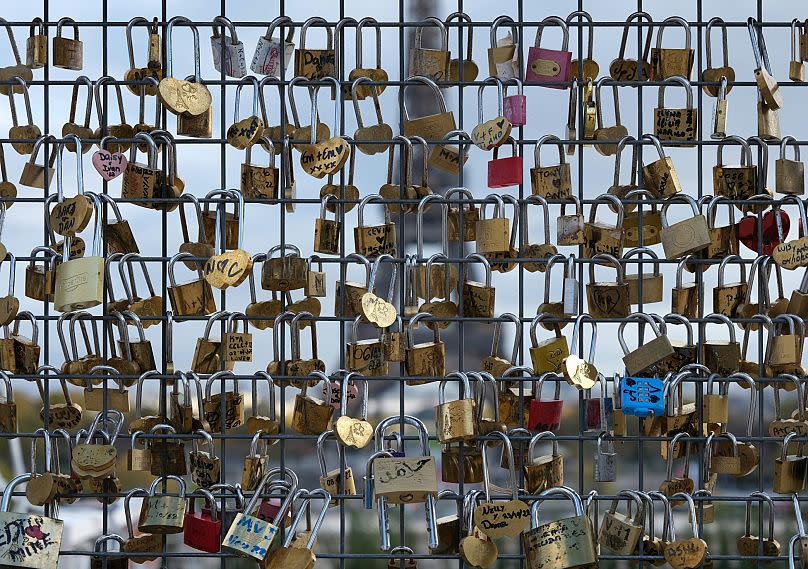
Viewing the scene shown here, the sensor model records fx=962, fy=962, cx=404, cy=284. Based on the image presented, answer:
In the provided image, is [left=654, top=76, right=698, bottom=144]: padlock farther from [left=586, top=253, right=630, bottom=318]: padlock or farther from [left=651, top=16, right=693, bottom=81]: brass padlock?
[left=586, top=253, right=630, bottom=318]: padlock

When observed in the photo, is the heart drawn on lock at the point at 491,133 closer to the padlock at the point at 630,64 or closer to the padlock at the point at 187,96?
the padlock at the point at 630,64

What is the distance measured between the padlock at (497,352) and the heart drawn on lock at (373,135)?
15.8 inches

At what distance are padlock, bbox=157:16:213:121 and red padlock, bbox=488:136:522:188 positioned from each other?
0.54 meters

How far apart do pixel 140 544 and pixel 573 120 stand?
3.77ft

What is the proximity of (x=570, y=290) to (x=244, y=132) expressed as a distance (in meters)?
0.66

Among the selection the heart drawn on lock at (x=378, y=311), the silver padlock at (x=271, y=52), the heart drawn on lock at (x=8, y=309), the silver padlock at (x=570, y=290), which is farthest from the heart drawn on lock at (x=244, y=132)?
the silver padlock at (x=570, y=290)

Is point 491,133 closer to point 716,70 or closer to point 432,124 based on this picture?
point 432,124

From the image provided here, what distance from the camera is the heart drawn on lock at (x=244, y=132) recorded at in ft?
5.78

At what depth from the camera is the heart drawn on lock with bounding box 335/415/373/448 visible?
1623 mm

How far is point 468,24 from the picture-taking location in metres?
1.86

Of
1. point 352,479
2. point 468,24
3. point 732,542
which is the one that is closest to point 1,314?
point 352,479

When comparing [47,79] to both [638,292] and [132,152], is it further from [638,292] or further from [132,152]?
[638,292]

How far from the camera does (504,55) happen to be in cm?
185

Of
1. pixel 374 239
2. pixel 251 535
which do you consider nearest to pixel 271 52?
pixel 374 239
